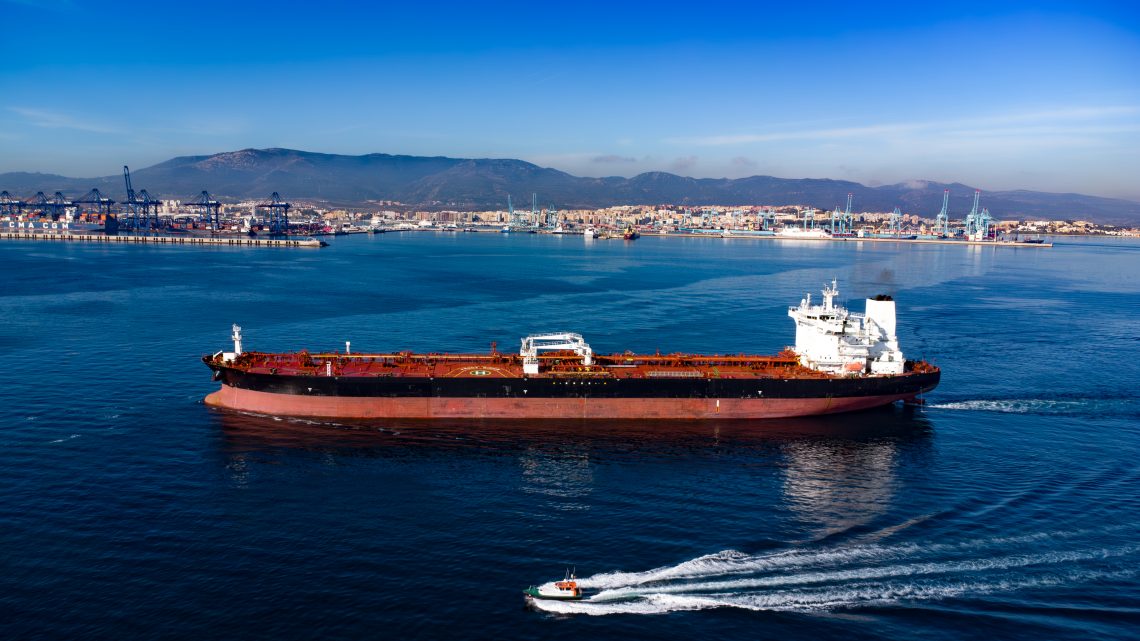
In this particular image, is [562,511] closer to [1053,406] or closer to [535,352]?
[535,352]

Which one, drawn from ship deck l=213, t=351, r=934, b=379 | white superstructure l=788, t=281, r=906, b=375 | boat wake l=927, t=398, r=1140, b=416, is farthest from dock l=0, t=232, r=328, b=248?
boat wake l=927, t=398, r=1140, b=416

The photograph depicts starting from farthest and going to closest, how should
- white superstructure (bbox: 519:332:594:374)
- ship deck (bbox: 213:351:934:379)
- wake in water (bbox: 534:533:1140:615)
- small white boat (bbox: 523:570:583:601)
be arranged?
white superstructure (bbox: 519:332:594:374) < ship deck (bbox: 213:351:934:379) < wake in water (bbox: 534:533:1140:615) < small white boat (bbox: 523:570:583:601)

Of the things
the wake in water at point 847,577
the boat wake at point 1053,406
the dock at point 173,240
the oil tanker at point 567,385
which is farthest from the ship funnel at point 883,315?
the dock at point 173,240

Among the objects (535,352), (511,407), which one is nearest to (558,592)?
(511,407)

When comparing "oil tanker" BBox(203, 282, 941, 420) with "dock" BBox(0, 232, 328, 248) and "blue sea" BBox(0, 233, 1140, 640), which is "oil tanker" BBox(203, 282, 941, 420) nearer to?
"blue sea" BBox(0, 233, 1140, 640)

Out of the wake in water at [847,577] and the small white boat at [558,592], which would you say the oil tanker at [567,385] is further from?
the small white boat at [558,592]
